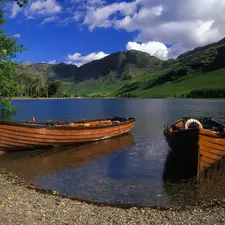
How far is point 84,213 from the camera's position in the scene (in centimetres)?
1312

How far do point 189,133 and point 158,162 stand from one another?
6.18 m

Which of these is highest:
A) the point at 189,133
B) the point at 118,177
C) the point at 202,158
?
the point at 189,133

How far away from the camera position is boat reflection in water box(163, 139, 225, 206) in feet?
57.2

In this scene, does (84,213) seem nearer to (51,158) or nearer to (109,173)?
(109,173)

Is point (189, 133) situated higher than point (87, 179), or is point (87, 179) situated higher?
point (189, 133)

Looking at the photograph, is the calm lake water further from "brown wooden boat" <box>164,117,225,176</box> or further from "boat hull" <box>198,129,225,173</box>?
"brown wooden boat" <box>164,117,225,176</box>

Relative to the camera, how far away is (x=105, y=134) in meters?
39.1

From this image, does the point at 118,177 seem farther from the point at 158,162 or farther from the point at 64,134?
the point at 64,134

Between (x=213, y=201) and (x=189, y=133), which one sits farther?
(x=189, y=133)

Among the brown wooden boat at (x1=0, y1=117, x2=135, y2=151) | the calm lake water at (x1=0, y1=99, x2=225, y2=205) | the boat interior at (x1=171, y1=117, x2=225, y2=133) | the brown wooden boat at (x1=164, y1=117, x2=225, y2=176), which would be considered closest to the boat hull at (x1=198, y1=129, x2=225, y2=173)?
the brown wooden boat at (x1=164, y1=117, x2=225, y2=176)

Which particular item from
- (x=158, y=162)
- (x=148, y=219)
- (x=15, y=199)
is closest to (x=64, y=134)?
(x=158, y=162)

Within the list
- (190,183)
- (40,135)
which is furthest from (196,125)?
(40,135)

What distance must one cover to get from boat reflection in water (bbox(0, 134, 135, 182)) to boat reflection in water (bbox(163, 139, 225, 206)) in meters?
8.84

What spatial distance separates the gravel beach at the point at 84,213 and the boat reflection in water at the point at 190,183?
1.65 metres
